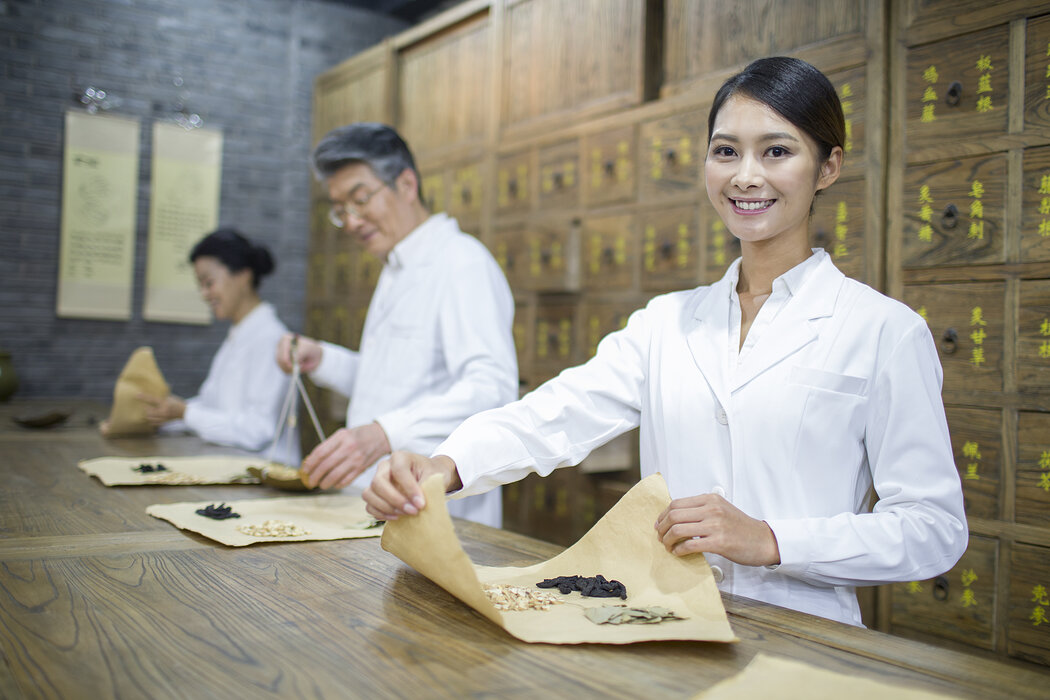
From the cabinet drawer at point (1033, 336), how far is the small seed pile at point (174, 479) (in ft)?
6.57

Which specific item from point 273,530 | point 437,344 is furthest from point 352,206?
point 273,530

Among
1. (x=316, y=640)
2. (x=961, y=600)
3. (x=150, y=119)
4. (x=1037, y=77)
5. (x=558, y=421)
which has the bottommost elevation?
(x=961, y=600)

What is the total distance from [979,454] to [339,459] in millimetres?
1624

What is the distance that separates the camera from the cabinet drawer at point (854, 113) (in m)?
2.46

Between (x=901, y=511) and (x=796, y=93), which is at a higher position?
(x=796, y=93)

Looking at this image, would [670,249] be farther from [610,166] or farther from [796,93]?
[796,93]

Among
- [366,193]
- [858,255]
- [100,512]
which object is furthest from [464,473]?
[858,255]

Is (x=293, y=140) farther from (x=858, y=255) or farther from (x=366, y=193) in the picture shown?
(x=858, y=255)

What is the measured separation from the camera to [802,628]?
3.34 ft

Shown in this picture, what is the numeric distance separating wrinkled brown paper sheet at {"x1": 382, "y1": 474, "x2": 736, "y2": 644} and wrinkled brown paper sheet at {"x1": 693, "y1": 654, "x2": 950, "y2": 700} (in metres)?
0.09

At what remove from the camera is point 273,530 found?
147 cm

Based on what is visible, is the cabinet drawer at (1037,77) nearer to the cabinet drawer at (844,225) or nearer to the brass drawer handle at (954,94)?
the brass drawer handle at (954,94)

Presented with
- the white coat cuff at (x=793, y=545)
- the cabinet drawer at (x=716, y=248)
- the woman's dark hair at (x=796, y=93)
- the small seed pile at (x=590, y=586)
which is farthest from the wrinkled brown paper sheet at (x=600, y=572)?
the cabinet drawer at (x=716, y=248)

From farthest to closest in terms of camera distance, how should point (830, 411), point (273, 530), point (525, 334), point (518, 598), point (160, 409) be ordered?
point (525, 334) < point (160, 409) < point (273, 530) < point (830, 411) < point (518, 598)
